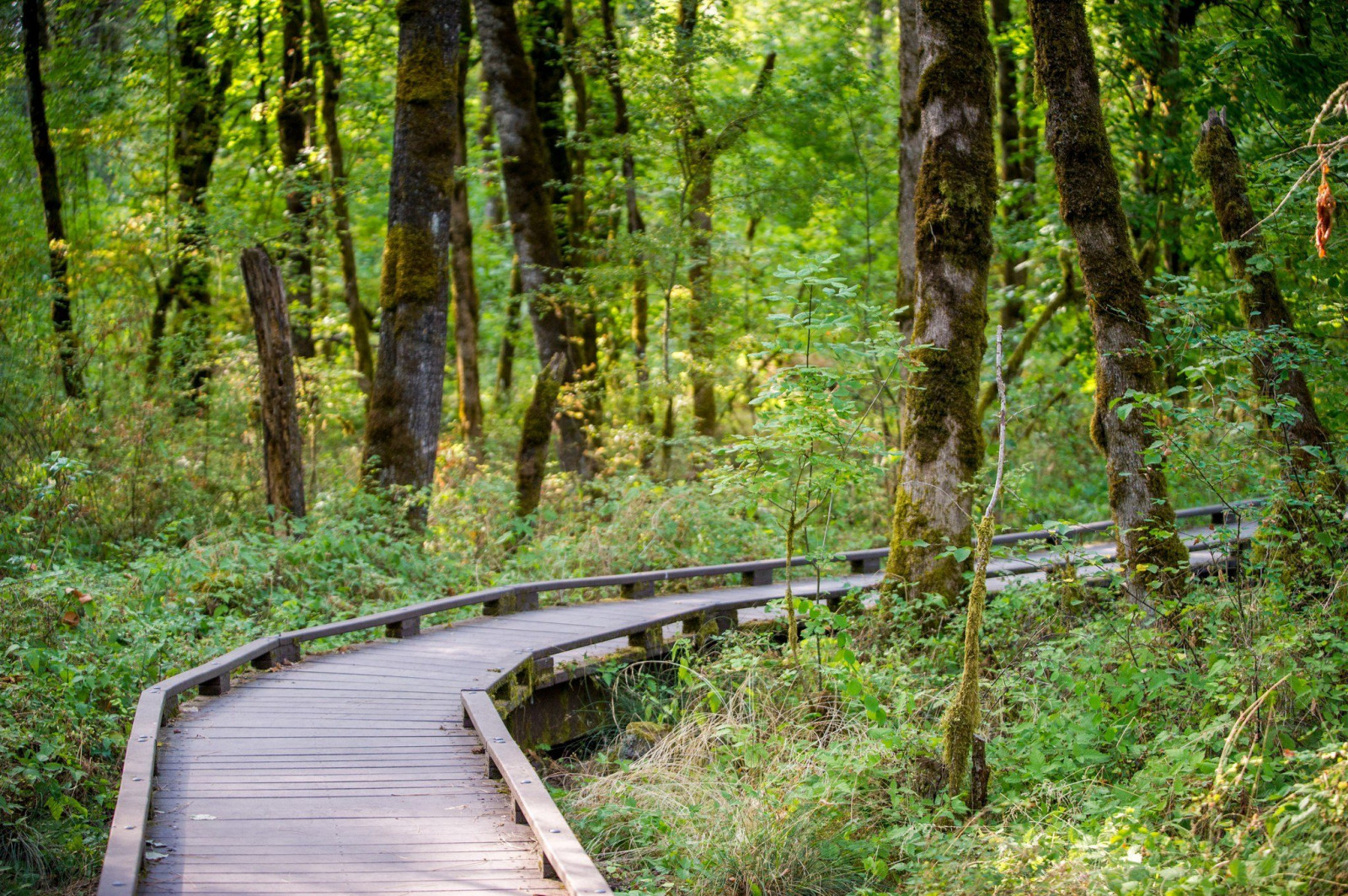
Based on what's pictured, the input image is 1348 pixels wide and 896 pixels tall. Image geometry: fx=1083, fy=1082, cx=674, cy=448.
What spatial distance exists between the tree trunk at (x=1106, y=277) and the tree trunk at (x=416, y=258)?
7534 mm

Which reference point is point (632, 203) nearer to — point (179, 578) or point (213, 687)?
point (179, 578)

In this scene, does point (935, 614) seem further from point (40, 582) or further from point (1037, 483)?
point (1037, 483)

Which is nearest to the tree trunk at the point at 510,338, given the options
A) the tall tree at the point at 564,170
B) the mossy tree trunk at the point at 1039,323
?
the tall tree at the point at 564,170

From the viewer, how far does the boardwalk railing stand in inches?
179

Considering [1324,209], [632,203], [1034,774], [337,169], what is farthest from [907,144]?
[1324,209]

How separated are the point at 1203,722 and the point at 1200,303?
3281 mm

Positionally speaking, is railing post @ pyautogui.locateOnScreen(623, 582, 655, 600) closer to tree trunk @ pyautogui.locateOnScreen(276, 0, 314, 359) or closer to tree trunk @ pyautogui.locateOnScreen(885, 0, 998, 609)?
tree trunk @ pyautogui.locateOnScreen(885, 0, 998, 609)

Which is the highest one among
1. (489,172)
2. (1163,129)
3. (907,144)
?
(489,172)

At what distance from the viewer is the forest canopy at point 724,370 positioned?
6527 millimetres

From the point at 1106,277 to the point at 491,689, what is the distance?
574 cm

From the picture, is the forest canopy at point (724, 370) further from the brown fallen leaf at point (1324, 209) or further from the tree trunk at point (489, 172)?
the tree trunk at point (489, 172)

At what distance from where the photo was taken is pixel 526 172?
1678cm

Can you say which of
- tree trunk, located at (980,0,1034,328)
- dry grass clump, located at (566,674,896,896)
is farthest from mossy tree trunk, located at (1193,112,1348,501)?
tree trunk, located at (980,0,1034,328)

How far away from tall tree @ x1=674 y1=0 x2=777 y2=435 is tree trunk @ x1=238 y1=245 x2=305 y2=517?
23.4 feet
